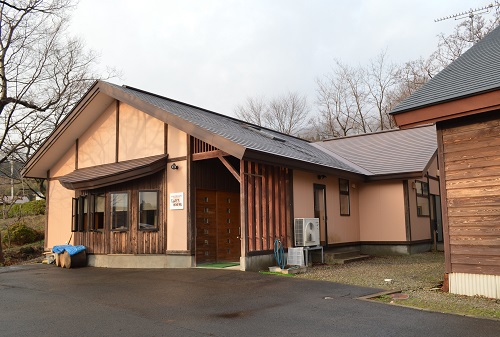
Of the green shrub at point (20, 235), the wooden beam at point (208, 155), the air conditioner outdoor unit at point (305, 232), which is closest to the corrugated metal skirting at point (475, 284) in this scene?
the air conditioner outdoor unit at point (305, 232)

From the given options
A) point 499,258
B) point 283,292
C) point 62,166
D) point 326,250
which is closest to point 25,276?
point 62,166

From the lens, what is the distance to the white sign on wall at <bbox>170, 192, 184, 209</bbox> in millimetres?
Answer: 11758

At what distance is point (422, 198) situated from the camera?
16.4 meters

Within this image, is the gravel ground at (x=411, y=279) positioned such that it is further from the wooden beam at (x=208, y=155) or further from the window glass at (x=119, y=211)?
the window glass at (x=119, y=211)

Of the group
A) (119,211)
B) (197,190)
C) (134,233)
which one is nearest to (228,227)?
(197,190)

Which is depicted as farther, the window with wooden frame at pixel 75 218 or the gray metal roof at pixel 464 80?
the window with wooden frame at pixel 75 218

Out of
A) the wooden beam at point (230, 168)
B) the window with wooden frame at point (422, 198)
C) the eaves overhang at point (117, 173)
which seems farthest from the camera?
the window with wooden frame at point (422, 198)

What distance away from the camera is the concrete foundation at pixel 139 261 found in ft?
37.9

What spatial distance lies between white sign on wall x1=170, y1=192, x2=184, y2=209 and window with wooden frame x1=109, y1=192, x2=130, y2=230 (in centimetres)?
163

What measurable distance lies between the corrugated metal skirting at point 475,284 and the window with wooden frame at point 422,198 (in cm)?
851

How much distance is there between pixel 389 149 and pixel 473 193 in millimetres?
9957

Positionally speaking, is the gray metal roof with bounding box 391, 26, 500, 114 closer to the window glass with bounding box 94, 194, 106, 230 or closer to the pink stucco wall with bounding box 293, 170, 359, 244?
the pink stucco wall with bounding box 293, 170, 359, 244

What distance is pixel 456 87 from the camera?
25.3 ft

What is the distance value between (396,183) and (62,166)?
11766mm
